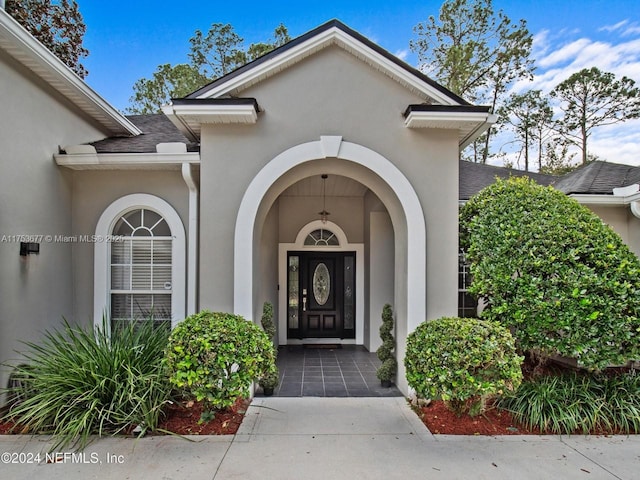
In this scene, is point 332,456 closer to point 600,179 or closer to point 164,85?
point 600,179

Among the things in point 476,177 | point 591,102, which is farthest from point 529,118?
point 476,177

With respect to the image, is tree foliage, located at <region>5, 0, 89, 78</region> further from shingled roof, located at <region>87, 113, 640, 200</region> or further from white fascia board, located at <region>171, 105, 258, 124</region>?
white fascia board, located at <region>171, 105, 258, 124</region>

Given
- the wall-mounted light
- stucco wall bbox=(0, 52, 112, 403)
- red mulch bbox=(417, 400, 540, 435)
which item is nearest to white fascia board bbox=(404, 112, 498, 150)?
red mulch bbox=(417, 400, 540, 435)

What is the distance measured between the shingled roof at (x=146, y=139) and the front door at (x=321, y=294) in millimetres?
4087

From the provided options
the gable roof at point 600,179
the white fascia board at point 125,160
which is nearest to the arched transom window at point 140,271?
the white fascia board at point 125,160

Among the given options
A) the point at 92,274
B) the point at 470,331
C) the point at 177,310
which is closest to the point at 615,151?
the point at 470,331

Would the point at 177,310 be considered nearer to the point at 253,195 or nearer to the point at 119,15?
the point at 253,195

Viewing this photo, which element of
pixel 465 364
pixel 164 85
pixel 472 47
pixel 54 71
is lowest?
pixel 465 364

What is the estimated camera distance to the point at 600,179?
305 inches

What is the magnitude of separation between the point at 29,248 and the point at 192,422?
146 inches

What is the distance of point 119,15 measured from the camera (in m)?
12.5

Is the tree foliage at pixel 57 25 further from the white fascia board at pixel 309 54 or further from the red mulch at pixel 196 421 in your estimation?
the red mulch at pixel 196 421

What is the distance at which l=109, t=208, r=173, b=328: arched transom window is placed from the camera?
6488 millimetres

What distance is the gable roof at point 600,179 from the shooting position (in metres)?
7.38
